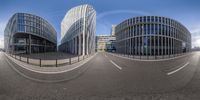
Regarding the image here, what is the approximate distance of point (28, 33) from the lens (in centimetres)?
Result: 5131

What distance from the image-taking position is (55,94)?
521 cm

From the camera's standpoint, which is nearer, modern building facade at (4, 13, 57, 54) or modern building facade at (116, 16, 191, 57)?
modern building facade at (4, 13, 57, 54)

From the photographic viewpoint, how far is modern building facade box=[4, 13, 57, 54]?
29.3 meters

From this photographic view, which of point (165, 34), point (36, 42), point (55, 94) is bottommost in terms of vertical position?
point (55, 94)

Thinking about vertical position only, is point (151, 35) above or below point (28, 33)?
above

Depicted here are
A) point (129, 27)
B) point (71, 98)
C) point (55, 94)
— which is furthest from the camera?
point (129, 27)

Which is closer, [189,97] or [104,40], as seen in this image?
[189,97]

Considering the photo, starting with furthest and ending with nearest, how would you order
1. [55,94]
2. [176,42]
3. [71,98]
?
1. [176,42]
2. [55,94]
3. [71,98]

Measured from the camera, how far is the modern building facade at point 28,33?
29289 mm

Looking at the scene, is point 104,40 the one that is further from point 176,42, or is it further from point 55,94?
point 55,94

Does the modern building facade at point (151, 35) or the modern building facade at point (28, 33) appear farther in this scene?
the modern building facade at point (151, 35)

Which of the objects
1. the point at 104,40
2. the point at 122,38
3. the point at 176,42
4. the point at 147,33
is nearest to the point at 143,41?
the point at 147,33

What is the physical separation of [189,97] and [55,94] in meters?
4.74

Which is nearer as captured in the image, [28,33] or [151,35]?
[28,33]
